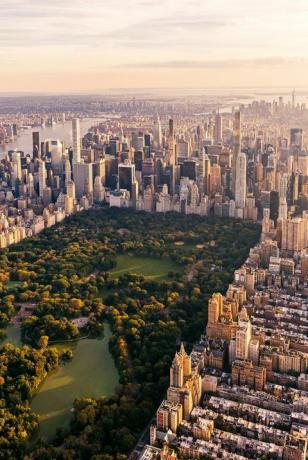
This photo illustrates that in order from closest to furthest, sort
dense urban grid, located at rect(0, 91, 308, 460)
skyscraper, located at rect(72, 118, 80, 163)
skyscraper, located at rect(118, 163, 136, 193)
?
dense urban grid, located at rect(0, 91, 308, 460), skyscraper, located at rect(118, 163, 136, 193), skyscraper, located at rect(72, 118, 80, 163)

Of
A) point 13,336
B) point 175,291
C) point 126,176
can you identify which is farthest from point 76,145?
point 13,336

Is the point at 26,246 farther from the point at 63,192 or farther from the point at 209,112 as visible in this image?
the point at 209,112

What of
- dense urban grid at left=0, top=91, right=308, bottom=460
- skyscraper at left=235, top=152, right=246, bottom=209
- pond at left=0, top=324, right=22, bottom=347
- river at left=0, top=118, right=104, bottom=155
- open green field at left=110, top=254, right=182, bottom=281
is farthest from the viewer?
river at left=0, top=118, right=104, bottom=155

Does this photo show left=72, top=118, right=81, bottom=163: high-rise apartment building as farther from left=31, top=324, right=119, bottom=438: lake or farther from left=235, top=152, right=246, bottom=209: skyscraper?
left=31, top=324, right=119, bottom=438: lake

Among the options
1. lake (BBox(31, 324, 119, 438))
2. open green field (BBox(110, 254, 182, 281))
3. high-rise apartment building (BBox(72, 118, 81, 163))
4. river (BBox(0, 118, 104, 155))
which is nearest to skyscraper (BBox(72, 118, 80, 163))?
high-rise apartment building (BBox(72, 118, 81, 163))

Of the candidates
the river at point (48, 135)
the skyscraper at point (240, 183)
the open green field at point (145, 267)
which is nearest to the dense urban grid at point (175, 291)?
the skyscraper at point (240, 183)
